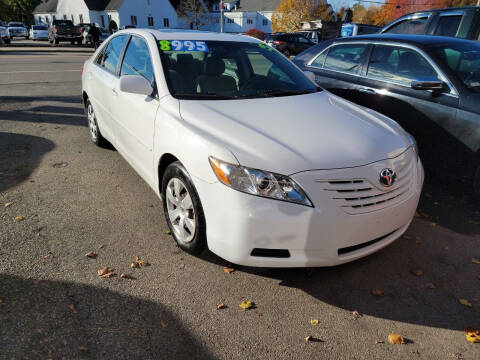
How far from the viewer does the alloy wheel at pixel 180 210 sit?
2.82 m

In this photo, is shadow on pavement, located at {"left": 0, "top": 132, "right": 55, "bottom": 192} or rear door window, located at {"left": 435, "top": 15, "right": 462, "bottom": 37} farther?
rear door window, located at {"left": 435, "top": 15, "right": 462, "bottom": 37}

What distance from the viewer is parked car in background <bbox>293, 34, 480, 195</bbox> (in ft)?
12.7

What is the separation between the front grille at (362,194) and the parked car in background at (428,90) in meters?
1.74

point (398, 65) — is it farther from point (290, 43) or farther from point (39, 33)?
point (39, 33)

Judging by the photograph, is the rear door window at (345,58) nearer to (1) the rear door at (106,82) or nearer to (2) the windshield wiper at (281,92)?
(2) the windshield wiper at (281,92)

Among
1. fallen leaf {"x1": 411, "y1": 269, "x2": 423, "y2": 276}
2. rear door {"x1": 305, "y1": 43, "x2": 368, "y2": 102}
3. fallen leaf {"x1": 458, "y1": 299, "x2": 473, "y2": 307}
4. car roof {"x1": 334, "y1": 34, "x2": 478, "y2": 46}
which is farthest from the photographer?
rear door {"x1": 305, "y1": 43, "x2": 368, "y2": 102}

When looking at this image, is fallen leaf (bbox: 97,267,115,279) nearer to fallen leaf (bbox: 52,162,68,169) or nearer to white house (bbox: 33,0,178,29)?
fallen leaf (bbox: 52,162,68,169)

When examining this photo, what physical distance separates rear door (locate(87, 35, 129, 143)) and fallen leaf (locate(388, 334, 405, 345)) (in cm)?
340

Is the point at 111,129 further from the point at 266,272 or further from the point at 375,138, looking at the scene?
the point at 375,138

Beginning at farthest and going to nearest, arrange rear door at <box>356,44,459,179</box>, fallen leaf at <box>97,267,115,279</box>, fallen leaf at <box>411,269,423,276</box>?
1. rear door at <box>356,44,459,179</box>
2. fallen leaf at <box>411,269,423,276</box>
3. fallen leaf at <box>97,267,115,279</box>

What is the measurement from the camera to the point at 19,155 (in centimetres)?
514

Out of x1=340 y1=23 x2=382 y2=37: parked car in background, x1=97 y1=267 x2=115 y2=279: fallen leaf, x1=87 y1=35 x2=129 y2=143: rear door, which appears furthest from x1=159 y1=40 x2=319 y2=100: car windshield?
x1=340 y1=23 x2=382 y2=37: parked car in background

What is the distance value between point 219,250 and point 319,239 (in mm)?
Answer: 679

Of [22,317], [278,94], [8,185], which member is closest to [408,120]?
[278,94]
